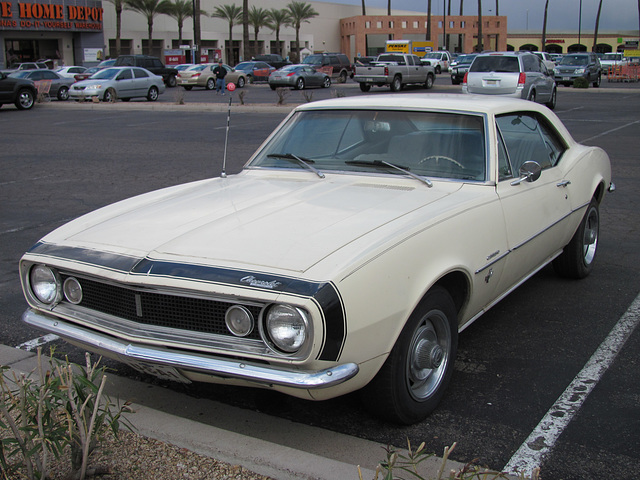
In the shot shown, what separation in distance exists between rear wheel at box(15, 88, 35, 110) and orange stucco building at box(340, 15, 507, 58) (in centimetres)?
6704

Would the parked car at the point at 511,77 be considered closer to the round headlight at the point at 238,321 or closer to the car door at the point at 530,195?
the car door at the point at 530,195

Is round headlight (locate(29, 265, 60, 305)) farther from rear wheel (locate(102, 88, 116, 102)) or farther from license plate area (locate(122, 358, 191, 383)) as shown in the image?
rear wheel (locate(102, 88, 116, 102))

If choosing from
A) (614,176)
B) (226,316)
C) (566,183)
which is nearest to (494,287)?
(566,183)

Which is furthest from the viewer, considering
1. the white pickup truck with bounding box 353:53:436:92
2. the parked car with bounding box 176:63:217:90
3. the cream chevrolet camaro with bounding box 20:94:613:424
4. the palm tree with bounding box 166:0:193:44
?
the palm tree with bounding box 166:0:193:44

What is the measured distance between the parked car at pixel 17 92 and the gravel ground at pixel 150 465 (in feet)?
81.4

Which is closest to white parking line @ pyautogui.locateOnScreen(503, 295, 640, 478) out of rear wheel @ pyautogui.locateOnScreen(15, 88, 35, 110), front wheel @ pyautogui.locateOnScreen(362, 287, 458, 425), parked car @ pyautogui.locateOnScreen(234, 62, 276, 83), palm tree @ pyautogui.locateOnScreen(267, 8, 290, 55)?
front wheel @ pyautogui.locateOnScreen(362, 287, 458, 425)

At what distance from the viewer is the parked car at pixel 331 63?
4112cm

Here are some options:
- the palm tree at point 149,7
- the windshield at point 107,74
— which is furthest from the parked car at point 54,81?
the palm tree at point 149,7

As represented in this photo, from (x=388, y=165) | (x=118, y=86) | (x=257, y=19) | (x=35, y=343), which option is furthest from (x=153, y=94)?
(x=257, y=19)

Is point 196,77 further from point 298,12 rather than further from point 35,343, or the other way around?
point 298,12

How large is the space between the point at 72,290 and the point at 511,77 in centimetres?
1897

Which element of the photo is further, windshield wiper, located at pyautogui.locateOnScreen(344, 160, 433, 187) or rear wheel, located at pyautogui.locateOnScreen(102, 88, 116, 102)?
rear wheel, located at pyautogui.locateOnScreen(102, 88, 116, 102)

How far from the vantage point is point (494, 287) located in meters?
4.04

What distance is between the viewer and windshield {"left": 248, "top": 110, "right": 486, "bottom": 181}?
432 centimetres
